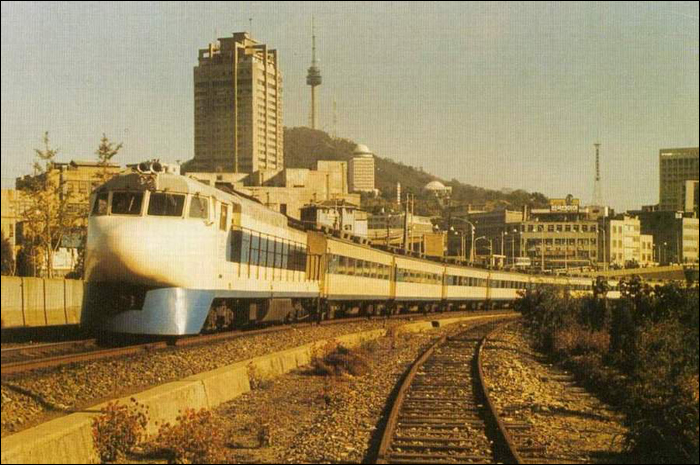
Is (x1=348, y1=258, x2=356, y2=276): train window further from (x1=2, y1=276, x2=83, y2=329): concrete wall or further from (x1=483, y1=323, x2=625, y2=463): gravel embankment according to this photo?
(x1=2, y1=276, x2=83, y2=329): concrete wall

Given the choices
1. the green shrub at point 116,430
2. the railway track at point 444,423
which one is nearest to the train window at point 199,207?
the railway track at point 444,423

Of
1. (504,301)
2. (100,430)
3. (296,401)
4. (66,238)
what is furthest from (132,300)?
(504,301)

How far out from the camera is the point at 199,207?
1694 centimetres

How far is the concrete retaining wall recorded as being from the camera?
24.7 ft

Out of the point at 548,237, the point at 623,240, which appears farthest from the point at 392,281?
the point at 548,237

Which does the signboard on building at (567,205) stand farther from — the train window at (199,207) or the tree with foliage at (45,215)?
the train window at (199,207)

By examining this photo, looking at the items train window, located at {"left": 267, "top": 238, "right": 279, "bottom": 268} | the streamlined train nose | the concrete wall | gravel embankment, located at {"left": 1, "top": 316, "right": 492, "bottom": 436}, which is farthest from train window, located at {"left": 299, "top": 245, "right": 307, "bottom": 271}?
the streamlined train nose

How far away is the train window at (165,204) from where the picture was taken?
1622 cm

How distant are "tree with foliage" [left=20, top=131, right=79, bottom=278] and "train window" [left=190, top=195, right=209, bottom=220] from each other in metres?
12.5

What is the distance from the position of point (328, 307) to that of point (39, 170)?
12.9m

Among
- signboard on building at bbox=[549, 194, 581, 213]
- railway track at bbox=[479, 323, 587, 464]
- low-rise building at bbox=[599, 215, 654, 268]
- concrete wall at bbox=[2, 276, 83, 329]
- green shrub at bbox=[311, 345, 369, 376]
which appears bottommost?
railway track at bbox=[479, 323, 587, 464]

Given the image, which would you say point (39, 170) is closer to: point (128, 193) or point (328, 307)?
point (328, 307)

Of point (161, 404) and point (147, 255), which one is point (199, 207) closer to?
point (147, 255)

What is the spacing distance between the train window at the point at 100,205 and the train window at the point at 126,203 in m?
0.17
